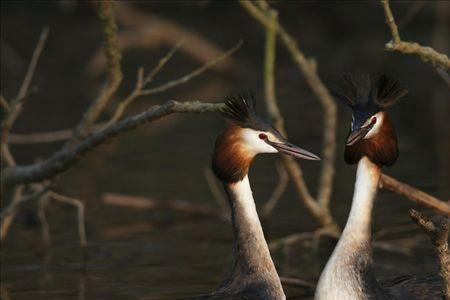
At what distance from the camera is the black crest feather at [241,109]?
735 cm

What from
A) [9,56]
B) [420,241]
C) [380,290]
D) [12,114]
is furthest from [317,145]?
[9,56]

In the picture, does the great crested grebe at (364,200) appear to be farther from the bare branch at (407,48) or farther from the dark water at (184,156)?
the dark water at (184,156)

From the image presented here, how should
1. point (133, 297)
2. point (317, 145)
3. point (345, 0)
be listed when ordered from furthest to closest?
1. point (345, 0)
2. point (317, 145)
3. point (133, 297)

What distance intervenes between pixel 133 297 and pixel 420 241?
264 centimetres

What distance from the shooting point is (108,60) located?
28.7 ft

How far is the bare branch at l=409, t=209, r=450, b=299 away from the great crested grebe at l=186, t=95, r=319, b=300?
→ 1246mm

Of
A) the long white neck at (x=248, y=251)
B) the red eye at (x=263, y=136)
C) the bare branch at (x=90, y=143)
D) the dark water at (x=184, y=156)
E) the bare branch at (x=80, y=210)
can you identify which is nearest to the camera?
the long white neck at (x=248, y=251)

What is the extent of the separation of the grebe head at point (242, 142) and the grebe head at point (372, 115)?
1.26 feet

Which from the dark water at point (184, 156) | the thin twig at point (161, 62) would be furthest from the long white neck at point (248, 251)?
the dark water at point (184, 156)

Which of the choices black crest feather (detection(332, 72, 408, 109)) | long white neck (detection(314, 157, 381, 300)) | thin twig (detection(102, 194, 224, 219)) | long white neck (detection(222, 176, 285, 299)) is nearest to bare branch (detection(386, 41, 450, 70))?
black crest feather (detection(332, 72, 408, 109))

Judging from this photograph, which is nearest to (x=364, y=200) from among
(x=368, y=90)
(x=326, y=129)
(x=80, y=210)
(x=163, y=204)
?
(x=368, y=90)

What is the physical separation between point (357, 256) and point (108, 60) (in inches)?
91.4

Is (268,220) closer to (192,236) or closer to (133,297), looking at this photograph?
(192,236)

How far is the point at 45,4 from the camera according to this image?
25.7 metres
